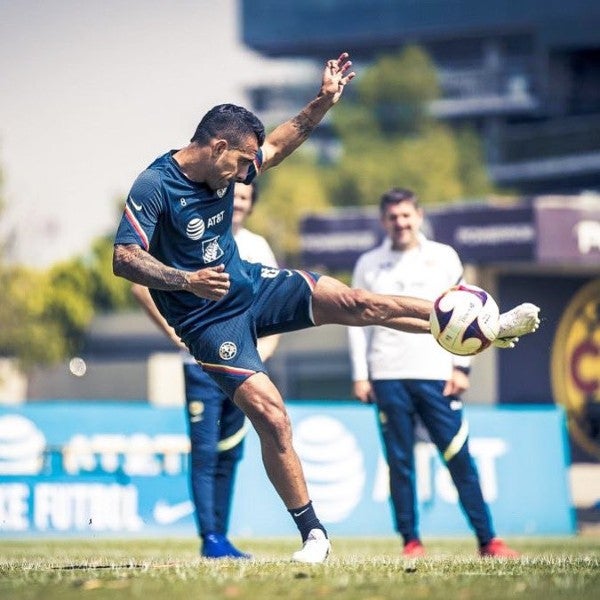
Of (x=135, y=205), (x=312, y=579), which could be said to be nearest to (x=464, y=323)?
(x=135, y=205)

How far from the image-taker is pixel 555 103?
102m

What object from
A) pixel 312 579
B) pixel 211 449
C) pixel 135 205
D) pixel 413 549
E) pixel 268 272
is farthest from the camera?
pixel 413 549

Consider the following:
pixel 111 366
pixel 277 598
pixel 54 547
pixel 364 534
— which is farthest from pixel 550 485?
pixel 111 366

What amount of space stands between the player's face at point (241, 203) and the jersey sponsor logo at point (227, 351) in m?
2.54

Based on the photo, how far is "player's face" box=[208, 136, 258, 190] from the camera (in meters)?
8.97

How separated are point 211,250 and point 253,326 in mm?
506

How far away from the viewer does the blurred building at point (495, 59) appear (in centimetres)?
9725

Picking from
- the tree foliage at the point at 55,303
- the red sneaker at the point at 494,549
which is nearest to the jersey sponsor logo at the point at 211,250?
the red sneaker at the point at 494,549

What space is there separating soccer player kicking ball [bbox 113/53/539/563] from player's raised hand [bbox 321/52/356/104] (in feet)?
1.68

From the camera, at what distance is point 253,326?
9258 millimetres

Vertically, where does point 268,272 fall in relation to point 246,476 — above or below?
above

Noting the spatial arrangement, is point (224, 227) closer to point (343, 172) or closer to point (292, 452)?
point (292, 452)

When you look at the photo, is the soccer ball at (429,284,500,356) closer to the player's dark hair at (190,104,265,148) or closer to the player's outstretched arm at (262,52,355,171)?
the player's outstretched arm at (262,52,355,171)

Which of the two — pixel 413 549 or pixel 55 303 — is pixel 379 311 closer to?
Answer: pixel 413 549
